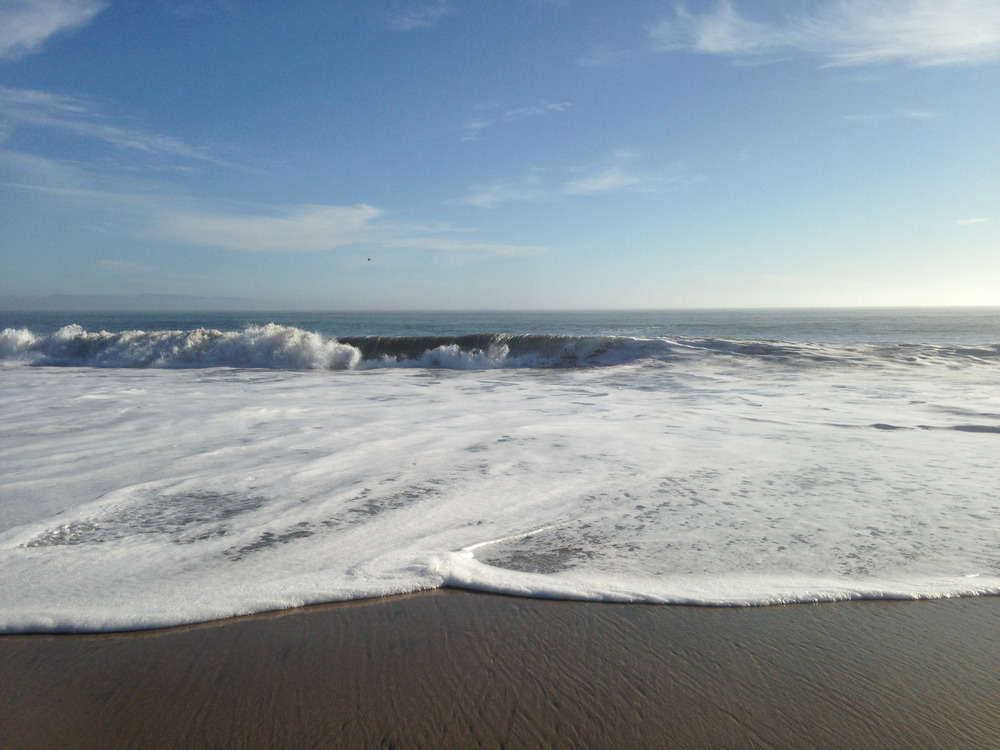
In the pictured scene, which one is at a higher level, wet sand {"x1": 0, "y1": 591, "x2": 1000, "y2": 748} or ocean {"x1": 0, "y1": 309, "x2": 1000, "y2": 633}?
ocean {"x1": 0, "y1": 309, "x2": 1000, "y2": 633}

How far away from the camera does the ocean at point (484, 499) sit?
9.00 ft

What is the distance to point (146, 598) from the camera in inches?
103

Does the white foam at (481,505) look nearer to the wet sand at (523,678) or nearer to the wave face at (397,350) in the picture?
the wet sand at (523,678)

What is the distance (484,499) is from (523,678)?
6.29ft

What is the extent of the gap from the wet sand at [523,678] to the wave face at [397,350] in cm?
1315

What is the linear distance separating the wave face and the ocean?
6.77 meters

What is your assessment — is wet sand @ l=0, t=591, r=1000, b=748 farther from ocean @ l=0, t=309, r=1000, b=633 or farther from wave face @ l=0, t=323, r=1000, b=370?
wave face @ l=0, t=323, r=1000, b=370

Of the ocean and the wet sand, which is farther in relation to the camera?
the ocean

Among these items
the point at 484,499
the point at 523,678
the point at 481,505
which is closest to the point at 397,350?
the point at 484,499

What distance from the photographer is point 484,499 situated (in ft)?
13.0

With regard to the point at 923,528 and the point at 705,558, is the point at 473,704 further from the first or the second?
the point at 923,528

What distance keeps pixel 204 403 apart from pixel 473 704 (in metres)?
7.48

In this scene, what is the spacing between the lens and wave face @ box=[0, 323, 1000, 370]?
15461 mm

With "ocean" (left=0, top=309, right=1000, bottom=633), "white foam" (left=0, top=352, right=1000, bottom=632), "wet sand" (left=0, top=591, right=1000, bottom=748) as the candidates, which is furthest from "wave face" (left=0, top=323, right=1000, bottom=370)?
"wet sand" (left=0, top=591, right=1000, bottom=748)
